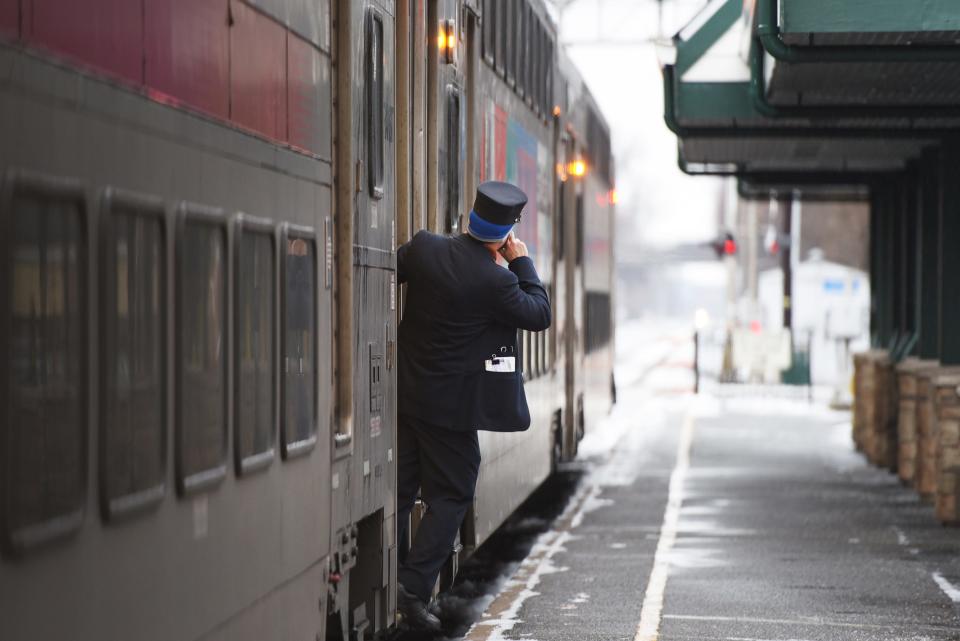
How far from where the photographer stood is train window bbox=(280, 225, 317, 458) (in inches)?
208

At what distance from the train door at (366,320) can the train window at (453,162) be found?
1.36 metres

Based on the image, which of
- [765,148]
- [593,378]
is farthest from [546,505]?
[765,148]

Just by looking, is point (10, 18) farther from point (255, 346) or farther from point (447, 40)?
point (447, 40)

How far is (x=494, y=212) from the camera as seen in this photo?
741 cm

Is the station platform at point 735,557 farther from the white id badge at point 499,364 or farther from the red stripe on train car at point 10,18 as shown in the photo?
the red stripe on train car at point 10,18

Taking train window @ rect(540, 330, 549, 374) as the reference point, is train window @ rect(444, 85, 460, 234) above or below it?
above

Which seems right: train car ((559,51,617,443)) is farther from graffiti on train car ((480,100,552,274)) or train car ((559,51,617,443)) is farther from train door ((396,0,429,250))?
train door ((396,0,429,250))

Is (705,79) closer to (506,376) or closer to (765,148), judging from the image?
(765,148)

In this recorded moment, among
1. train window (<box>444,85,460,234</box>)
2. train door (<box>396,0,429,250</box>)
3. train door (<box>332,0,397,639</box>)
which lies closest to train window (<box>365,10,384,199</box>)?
train door (<box>332,0,397,639</box>)

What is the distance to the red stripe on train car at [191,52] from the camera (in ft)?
13.6

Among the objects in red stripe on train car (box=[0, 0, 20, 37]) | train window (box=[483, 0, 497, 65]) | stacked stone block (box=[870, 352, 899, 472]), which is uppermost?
train window (box=[483, 0, 497, 65])

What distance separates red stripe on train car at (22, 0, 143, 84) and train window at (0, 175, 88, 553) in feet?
0.93

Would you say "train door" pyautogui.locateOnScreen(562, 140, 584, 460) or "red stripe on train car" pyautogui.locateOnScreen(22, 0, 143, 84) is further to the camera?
"train door" pyautogui.locateOnScreen(562, 140, 584, 460)

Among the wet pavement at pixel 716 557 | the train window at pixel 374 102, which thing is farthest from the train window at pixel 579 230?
the train window at pixel 374 102
